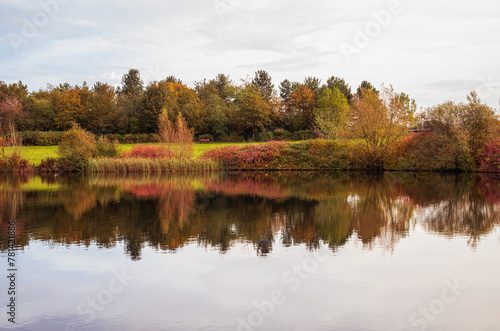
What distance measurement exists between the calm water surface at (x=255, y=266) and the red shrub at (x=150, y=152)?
18.3 meters

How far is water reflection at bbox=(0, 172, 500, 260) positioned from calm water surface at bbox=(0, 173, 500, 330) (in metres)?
0.06

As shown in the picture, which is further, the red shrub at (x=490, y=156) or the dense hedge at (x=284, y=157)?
the dense hedge at (x=284, y=157)

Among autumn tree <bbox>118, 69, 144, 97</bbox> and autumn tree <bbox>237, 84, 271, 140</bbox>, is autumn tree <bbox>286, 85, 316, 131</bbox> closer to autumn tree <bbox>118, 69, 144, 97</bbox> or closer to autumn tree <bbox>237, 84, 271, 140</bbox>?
autumn tree <bbox>237, 84, 271, 140</bbox>

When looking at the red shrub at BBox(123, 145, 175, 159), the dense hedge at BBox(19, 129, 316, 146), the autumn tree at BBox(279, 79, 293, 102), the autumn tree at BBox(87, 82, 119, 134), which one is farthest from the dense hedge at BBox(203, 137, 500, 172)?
the autumn tree at BBox(279, 79, 293, 102)

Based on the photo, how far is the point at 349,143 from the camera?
33.2 meters

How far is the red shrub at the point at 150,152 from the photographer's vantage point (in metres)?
33.2

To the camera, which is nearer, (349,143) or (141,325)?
(141,325)

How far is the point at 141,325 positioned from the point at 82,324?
77 centimetres

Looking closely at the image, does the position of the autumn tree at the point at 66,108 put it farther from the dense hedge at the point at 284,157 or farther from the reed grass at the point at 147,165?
Answer: the dense hedge at the point at 284,157

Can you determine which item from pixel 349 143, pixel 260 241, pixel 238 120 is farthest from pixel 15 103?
pixel 260 241

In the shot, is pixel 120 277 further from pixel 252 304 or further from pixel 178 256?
pixel 252 304

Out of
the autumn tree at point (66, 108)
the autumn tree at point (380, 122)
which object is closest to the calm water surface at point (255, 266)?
the autumn tree at point (380, 122)

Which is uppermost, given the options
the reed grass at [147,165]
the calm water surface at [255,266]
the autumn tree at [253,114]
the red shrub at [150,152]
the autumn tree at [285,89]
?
the autumn tree at [285,89]

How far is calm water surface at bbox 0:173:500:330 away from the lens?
5754 mm
